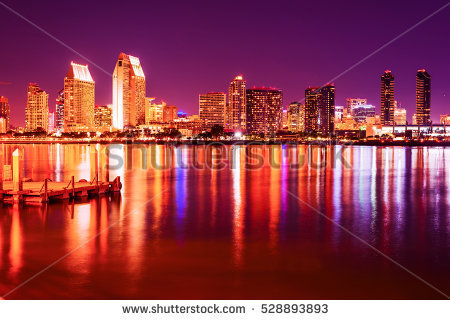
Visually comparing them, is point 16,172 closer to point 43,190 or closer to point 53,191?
point 43,190

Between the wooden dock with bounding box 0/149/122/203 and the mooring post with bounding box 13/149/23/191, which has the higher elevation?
the mooring post with bounding box 13/149/23/191

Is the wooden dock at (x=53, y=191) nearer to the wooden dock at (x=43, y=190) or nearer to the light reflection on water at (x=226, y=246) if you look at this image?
the wooden dock at (x=43, y=190)

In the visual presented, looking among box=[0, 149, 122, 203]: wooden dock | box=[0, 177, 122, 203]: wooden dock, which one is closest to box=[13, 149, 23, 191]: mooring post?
box=[0, 149, 122, 203]: wooden dock

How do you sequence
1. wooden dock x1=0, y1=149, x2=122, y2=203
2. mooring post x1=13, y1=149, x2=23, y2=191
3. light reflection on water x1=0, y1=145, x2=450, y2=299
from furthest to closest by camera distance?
wooden dock x1=0, y1=149, x2=122, y2=203, mooring post x1=13, y1=149, x2=23, y2=191, light reflection on water x1=0, y1=145, x2=450, y2=299

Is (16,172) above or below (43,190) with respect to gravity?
above

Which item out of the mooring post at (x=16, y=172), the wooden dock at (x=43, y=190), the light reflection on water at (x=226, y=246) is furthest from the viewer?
the wooden dock at (x=43, y=190)

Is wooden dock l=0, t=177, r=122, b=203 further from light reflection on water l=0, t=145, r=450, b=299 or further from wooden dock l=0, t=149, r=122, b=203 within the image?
light reflection on water l=0, t=145, r=450, b=299

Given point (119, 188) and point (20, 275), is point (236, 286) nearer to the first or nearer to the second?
point (20, 275)

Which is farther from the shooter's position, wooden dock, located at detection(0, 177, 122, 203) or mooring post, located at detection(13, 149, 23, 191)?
wooden dock, located at detection(0, 177, 122, 203)

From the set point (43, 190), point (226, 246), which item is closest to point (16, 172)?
point (43, 190)

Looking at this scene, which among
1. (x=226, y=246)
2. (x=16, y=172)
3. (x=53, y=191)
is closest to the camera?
(x=226, y=246)

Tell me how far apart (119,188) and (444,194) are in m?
16.3

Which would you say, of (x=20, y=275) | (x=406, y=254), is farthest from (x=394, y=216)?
(x=20, y=275)

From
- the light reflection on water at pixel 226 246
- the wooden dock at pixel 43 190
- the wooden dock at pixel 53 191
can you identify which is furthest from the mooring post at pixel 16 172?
the light reflection on water at pixel 226 246
